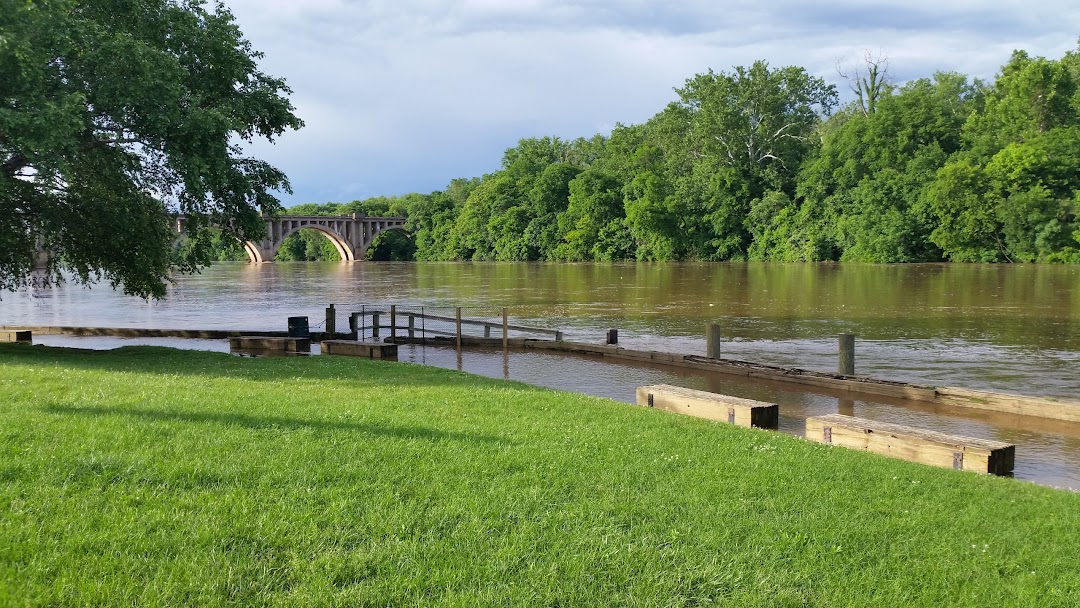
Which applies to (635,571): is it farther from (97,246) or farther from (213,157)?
(97,246)

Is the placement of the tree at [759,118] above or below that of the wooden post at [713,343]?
above

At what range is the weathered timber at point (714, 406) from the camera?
11.1 m

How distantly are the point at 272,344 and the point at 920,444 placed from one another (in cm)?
1827

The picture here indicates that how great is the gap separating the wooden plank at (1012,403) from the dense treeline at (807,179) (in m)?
55.0

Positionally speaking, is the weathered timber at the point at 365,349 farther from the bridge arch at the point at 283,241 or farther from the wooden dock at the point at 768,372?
the bridge arch at the point at 283,241

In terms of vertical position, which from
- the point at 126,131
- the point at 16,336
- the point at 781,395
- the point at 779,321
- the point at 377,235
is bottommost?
the point at 781,395

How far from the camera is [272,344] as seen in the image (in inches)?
885

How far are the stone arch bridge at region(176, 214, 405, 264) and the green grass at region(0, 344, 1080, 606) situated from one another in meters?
123

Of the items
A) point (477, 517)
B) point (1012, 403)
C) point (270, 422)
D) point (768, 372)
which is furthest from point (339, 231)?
point (477, 517)

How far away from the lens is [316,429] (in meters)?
7.78

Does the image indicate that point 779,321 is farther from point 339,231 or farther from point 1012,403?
point 339,231

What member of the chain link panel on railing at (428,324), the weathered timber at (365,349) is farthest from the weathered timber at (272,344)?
the chain link panel on railing at (428,324)

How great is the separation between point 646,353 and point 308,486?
16.0 m

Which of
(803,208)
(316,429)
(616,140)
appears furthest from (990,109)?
(316,429)
